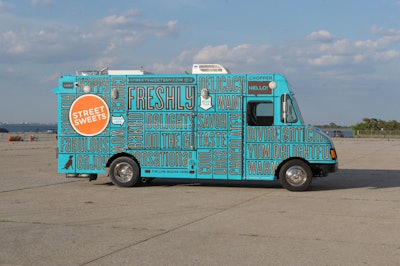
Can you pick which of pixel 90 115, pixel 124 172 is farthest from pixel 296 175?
pixel 90 115

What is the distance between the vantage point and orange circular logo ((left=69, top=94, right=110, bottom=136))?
1359cm

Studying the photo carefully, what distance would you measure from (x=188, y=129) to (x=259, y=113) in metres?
1.83

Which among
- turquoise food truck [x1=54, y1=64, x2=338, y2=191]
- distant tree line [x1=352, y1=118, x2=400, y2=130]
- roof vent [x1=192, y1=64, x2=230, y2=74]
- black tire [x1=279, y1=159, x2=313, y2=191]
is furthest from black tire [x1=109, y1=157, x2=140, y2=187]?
distant tree line [x1=352, y1=118, x2=400, y2=130]

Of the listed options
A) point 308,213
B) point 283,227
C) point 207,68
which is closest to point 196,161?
point 207,68

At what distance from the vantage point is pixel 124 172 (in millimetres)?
13641

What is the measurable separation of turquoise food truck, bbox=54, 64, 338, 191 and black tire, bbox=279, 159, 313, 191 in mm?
24

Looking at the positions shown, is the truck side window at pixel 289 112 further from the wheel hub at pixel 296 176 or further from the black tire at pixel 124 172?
the black tire at pixel 124 172

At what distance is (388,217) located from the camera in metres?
9.36

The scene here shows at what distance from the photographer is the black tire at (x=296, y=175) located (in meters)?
12.8

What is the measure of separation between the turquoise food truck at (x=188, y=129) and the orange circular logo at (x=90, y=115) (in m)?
0.03

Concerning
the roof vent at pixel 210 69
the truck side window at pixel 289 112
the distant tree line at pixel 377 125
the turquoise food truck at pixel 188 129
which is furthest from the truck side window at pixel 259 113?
the distant tree line at pixel 377 125

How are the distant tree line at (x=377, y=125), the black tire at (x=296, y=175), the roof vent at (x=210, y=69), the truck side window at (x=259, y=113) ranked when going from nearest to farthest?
1. the black tire at (x=296, y=175)
2. the truck side window at (x=259, y=113)
3. the roof vent at (x=210, y=69)
4. the distant tree line at (x=377, y=125)

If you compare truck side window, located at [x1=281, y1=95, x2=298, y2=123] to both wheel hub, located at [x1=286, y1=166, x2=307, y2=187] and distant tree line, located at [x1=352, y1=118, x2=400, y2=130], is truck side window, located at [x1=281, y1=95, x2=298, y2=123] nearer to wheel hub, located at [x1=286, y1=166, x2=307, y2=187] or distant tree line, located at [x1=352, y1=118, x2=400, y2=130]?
wheel hub, located at [x1=286, y1=166, x2=307, y2=187]

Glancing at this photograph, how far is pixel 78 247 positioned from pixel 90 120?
707cm
